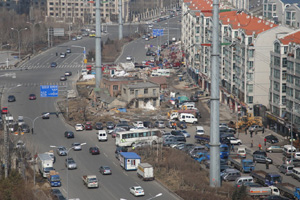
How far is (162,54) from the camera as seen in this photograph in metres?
116

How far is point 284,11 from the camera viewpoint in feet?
323

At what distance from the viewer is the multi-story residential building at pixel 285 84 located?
5875cm

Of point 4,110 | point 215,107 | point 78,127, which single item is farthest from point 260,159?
point 4,110

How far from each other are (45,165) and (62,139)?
11.3 m

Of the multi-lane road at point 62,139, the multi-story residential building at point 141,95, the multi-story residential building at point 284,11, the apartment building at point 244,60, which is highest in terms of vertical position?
the multi-story residential building at point 284,11

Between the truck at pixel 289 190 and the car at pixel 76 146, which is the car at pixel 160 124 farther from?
the truck at pixel 289 190

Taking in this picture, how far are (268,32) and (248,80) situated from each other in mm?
4796

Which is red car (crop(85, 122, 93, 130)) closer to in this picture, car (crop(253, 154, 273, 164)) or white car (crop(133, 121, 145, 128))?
white car (crop(133, 121, 145, 128))

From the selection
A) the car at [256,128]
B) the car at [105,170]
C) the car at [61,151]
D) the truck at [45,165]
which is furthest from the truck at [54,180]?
the car at [256,128]

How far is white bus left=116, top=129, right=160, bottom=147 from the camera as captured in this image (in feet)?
186

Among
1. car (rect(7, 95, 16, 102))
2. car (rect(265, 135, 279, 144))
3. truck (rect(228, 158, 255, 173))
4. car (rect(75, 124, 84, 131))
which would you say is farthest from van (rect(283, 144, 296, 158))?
car (rect(7, 95, 16, 102))

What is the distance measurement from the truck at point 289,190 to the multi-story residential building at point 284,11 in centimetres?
5052

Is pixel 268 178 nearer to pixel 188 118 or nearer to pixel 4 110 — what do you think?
pixel 188 118

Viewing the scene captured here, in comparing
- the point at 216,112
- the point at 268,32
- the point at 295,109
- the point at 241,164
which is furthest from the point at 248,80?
the point at 216,112
